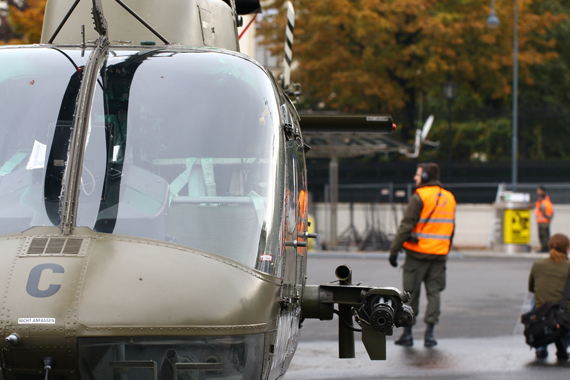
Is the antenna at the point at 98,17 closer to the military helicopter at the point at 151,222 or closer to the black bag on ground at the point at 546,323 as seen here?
the military helicopter at the point at 151,222

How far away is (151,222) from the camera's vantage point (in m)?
3.99

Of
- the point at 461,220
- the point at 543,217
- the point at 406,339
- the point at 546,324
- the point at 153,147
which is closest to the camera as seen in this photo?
the point at 153,147

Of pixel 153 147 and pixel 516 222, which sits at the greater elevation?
pixel 153 147

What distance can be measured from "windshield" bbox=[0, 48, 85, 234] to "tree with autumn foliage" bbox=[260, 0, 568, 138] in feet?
88.3

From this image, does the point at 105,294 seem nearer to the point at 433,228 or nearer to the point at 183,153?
the point at 183,153

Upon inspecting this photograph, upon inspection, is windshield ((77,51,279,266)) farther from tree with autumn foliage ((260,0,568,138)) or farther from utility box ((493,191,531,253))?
tree with autumn foliage ((260,0,568,138))

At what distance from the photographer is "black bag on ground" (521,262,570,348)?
8.18m

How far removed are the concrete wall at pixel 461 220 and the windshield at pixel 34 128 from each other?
2119 centimetres

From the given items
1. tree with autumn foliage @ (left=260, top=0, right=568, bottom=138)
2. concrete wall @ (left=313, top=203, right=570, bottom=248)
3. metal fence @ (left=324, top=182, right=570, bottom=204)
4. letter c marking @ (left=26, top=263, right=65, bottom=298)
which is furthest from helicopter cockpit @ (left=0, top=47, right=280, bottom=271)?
tree with autumn foliage @ (left=260, top=0, right=568, bottom=138)

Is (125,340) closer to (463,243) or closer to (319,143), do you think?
(319,143)

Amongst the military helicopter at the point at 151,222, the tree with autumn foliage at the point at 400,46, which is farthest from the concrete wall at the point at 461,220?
the military helicopter at the point at 151,222

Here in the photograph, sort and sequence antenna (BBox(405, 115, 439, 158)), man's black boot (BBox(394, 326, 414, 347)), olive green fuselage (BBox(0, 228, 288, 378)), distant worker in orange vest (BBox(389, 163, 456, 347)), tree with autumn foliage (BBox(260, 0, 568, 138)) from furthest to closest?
tree with autumn foliage (BBox(260, 0, 568, 138))
antenna (BBox(405, 115, 439, 158))
distant worker in orange vest (BBox(389, 163, 456, 347))
man's black boot (BBox(394, 326, 414, 347))
olive green fuselage (BBox(0, 228, 288, 378))

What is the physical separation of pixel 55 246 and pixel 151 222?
1.70 ft

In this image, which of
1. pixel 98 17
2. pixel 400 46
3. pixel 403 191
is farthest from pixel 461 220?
pixel 98 17
